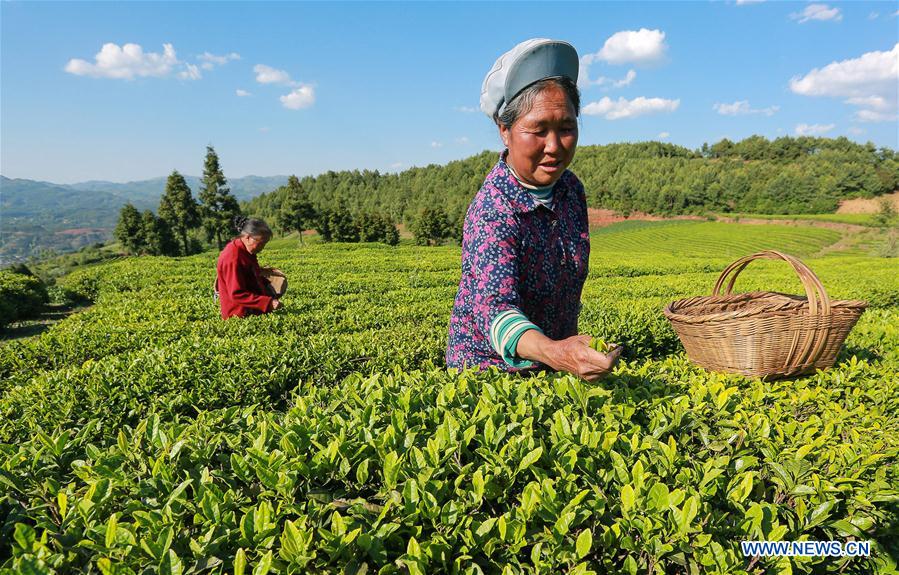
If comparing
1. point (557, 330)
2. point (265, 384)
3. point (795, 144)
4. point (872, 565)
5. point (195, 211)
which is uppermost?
point (795, 144)

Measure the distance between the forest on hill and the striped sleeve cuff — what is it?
62.3 metres

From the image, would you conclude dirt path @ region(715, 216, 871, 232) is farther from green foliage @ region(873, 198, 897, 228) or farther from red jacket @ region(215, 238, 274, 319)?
red jacket @ region(215, 238, 274, 319)

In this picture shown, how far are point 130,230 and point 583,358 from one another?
60102 millimetres

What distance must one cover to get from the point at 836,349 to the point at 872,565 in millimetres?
1733

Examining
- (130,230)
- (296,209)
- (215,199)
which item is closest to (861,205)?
(296,209)

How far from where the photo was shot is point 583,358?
4.04 ft

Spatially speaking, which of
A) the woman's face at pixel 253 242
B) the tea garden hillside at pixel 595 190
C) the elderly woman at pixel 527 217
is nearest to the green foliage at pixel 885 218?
the tea garden hillside at pixel 595 190

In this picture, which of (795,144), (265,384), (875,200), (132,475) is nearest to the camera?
(132,475)

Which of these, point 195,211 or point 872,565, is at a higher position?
point 195,211

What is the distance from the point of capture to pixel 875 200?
2741 inches

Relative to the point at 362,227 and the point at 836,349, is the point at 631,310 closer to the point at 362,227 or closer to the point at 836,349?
the point at 836,349

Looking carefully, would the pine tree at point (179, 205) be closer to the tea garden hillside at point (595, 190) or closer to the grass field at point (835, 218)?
the tea garden hillside at point (595, 190)

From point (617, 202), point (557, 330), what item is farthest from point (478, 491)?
point (617, 202)

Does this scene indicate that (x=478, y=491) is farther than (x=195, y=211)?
No
